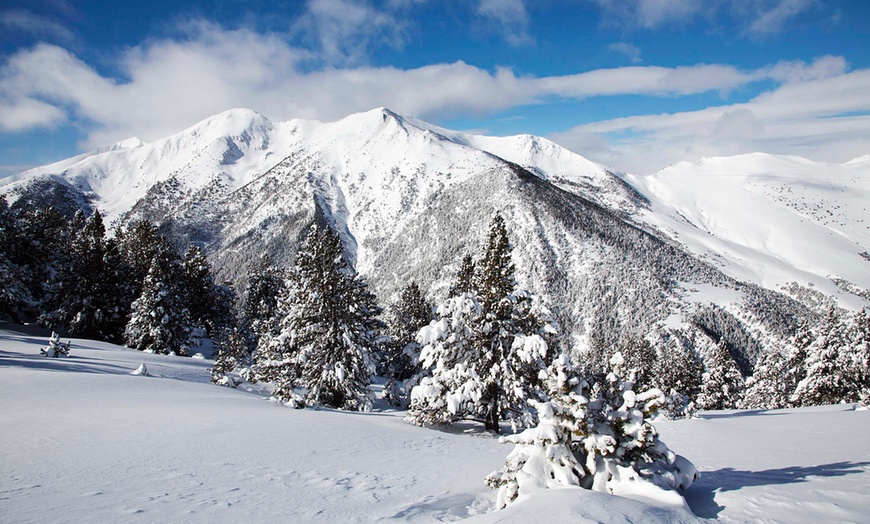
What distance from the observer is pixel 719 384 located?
166 feet

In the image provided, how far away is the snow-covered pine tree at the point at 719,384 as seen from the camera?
50406mm

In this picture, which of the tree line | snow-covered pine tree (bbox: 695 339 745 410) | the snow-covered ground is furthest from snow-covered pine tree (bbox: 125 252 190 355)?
snow-covered pine tree (bbox: 695 339 745 410)

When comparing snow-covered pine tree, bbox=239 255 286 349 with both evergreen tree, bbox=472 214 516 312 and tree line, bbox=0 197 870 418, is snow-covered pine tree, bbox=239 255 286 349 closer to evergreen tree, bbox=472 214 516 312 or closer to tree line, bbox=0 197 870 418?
tree line, bbox=0 197 870 418

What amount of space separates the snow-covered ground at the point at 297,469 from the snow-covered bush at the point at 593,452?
0.55 meters

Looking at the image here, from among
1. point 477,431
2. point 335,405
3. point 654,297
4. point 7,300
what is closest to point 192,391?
point 335,405

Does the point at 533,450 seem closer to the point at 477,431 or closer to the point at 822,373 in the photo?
the point at 477,431

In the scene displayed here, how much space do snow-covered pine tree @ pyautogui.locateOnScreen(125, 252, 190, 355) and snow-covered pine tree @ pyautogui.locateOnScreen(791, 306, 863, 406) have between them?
49369 millimetres

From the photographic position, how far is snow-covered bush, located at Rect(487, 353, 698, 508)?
237 inches

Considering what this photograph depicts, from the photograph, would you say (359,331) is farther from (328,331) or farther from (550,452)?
(550,452)

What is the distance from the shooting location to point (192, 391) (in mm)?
16172

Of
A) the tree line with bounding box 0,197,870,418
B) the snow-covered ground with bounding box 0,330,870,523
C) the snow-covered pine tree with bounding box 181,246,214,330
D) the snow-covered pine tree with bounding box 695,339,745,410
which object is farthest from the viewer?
the snow-covered pine tree with bounding box 695,339,745,410

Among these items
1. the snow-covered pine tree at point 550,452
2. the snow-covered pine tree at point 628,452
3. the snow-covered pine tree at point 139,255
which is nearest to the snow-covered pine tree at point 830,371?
the snow-covered pine tree at point 628,452

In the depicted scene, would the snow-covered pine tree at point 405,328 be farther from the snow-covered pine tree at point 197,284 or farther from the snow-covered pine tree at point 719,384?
the snow-covered pine tree at point 719,384

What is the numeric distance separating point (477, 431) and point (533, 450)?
1160cm
